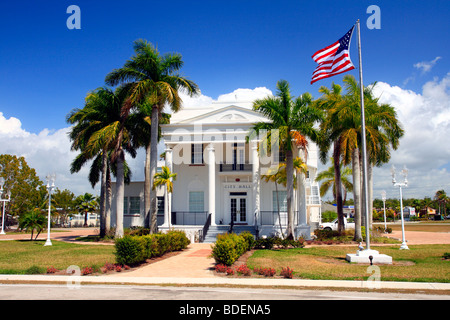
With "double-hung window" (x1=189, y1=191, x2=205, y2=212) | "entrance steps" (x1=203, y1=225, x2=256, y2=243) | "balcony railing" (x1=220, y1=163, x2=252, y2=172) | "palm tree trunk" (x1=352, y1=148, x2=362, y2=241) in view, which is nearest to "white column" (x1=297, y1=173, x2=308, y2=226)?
"entrance steps" (x1=203, y1=225, x2=256, y2=243)

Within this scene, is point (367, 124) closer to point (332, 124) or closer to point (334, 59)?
point (332, 124)

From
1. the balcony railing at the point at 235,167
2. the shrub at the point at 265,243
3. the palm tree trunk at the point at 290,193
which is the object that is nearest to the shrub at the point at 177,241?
the shrub at the point at 265,243

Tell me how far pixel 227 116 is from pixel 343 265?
1582 cm

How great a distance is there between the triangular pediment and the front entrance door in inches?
249

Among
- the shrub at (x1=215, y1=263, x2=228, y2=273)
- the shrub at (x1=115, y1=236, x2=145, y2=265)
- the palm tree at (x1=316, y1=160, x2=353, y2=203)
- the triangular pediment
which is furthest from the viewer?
the palm tree at (x1=316, y1=160, x2=353, y2=203)

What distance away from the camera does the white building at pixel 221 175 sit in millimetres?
27172

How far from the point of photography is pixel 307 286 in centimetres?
1067

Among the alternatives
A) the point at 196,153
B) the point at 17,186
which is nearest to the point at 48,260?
the point at 196,153

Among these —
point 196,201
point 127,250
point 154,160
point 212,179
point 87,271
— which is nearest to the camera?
point 87,271

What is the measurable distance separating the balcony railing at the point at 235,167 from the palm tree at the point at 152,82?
7269 mm

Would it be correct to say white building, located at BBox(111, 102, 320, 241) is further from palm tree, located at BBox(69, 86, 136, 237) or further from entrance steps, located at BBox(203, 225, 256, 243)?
palm tree, located at BBox(69, 86, 136, 237)

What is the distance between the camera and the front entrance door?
29359 millimetres

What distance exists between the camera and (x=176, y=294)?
32.4ft

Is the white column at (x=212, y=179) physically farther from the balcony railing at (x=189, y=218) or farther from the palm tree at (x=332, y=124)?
the palm tree at (x=332, y=124)
